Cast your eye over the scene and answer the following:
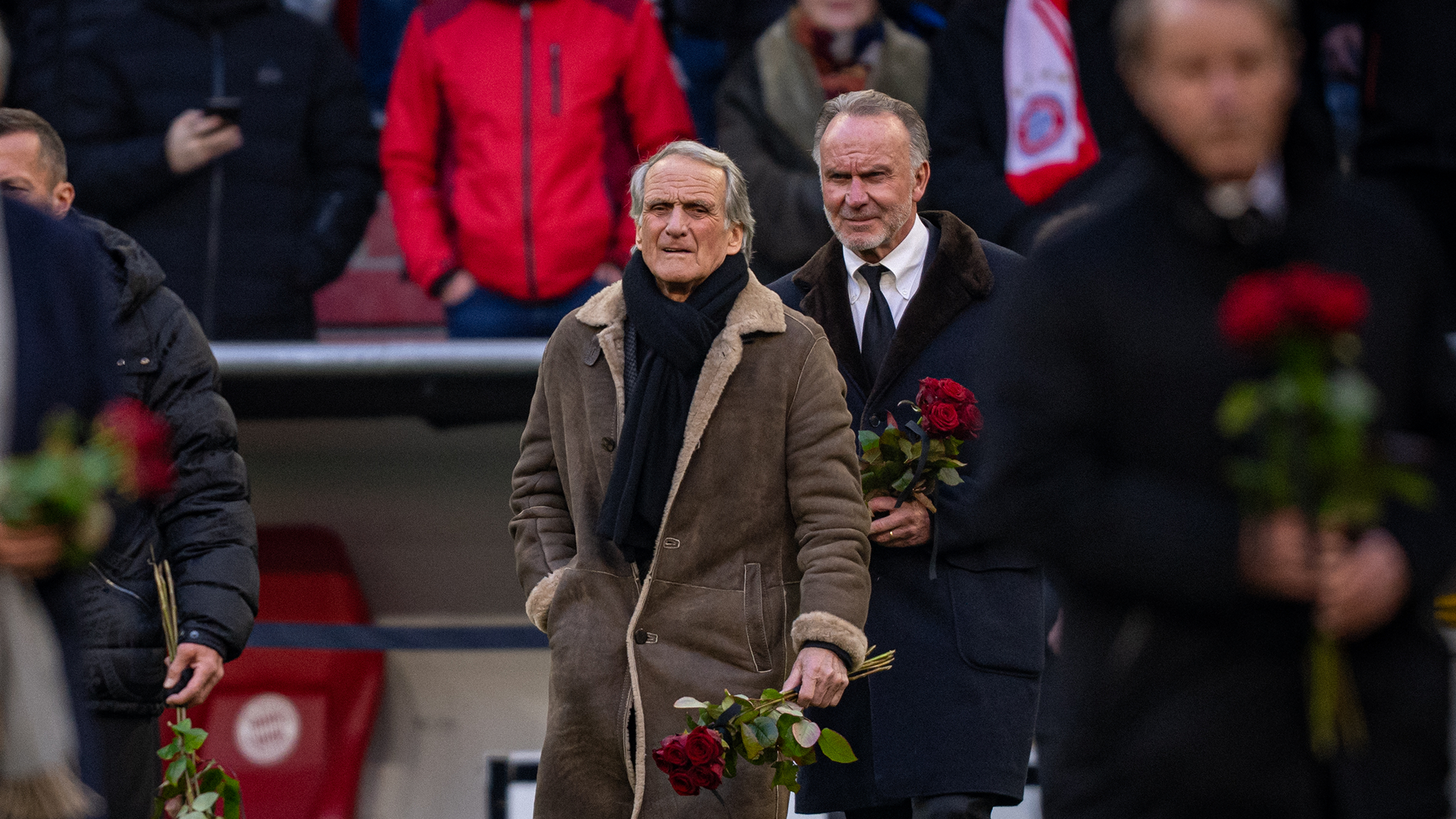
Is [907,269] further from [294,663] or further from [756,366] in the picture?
[294,663]

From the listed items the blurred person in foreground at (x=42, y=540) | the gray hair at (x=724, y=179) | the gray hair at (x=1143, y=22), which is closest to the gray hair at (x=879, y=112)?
the gray hair at (x=724, y=179)

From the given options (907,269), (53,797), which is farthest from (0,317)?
(907,269)

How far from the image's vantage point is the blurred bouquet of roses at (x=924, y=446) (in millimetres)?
4301

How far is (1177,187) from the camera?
230 centimetres

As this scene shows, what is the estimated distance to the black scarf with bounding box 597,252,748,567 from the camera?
3887 mm

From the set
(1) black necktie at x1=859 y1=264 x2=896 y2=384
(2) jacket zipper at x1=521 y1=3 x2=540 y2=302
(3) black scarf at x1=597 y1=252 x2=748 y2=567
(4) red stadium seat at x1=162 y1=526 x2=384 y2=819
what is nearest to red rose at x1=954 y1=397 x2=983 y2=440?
(1) black necktie at x1=859 y1=264 x2=896 y2=384

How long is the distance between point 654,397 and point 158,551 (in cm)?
116

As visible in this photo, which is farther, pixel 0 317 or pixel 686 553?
pixel 686 553

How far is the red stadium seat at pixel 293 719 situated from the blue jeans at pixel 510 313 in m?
1.46

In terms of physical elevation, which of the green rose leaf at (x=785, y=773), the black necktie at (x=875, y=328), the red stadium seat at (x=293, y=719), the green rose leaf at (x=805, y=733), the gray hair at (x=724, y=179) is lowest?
the red stadium seat at (x=293, y=719)

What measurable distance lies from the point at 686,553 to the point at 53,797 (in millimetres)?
1679

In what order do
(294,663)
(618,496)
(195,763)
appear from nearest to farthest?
(618,496) → (195,763) → (294,663)

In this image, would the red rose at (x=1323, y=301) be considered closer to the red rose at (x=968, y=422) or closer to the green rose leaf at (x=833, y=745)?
the green rose leaf at (x=833, y=745)

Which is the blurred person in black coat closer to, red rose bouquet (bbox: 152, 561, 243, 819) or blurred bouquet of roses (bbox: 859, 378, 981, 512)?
blurred bouquet of roses (bbox: 859, 378, 981, 512)
